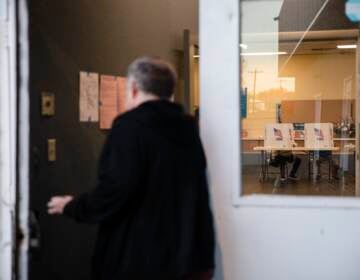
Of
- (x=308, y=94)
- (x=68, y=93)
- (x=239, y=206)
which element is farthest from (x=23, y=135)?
(x=308, y=94)

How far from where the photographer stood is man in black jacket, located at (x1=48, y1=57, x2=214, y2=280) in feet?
5.66

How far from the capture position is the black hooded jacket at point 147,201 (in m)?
1.72

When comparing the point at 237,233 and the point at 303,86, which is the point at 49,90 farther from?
the point at 303,86

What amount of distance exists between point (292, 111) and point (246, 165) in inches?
378

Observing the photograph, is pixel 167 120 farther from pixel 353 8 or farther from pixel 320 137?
pixel 320 137

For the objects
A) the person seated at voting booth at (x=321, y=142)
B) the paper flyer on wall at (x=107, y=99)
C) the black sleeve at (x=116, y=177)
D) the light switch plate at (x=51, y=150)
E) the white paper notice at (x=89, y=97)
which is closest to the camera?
the black sleeve at (x=116, y=177)

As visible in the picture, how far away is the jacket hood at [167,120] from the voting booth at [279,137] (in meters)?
7.07

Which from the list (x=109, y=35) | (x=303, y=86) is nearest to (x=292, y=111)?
(x=303, y=86)

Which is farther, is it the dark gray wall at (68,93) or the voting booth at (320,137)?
the voting booth at (320,137)

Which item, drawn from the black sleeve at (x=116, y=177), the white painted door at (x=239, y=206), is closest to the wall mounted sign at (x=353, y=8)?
the white painted door at (x=239, y=206)

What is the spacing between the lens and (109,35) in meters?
3.32

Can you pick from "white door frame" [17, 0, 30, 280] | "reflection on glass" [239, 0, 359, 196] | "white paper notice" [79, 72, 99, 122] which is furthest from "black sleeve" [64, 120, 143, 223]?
"reflection on glass" [239, 0, 359, 196]

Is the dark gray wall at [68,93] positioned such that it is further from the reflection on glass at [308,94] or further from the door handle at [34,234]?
the reflection on glass at [308,94]

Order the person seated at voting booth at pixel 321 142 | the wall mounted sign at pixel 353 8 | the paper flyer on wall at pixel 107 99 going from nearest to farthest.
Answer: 1. the wall mounted sign at pixel 353 8
2. the paper flyer on wall at pixel 107 99
3. the person seated at voting booth at pixel 321 142
